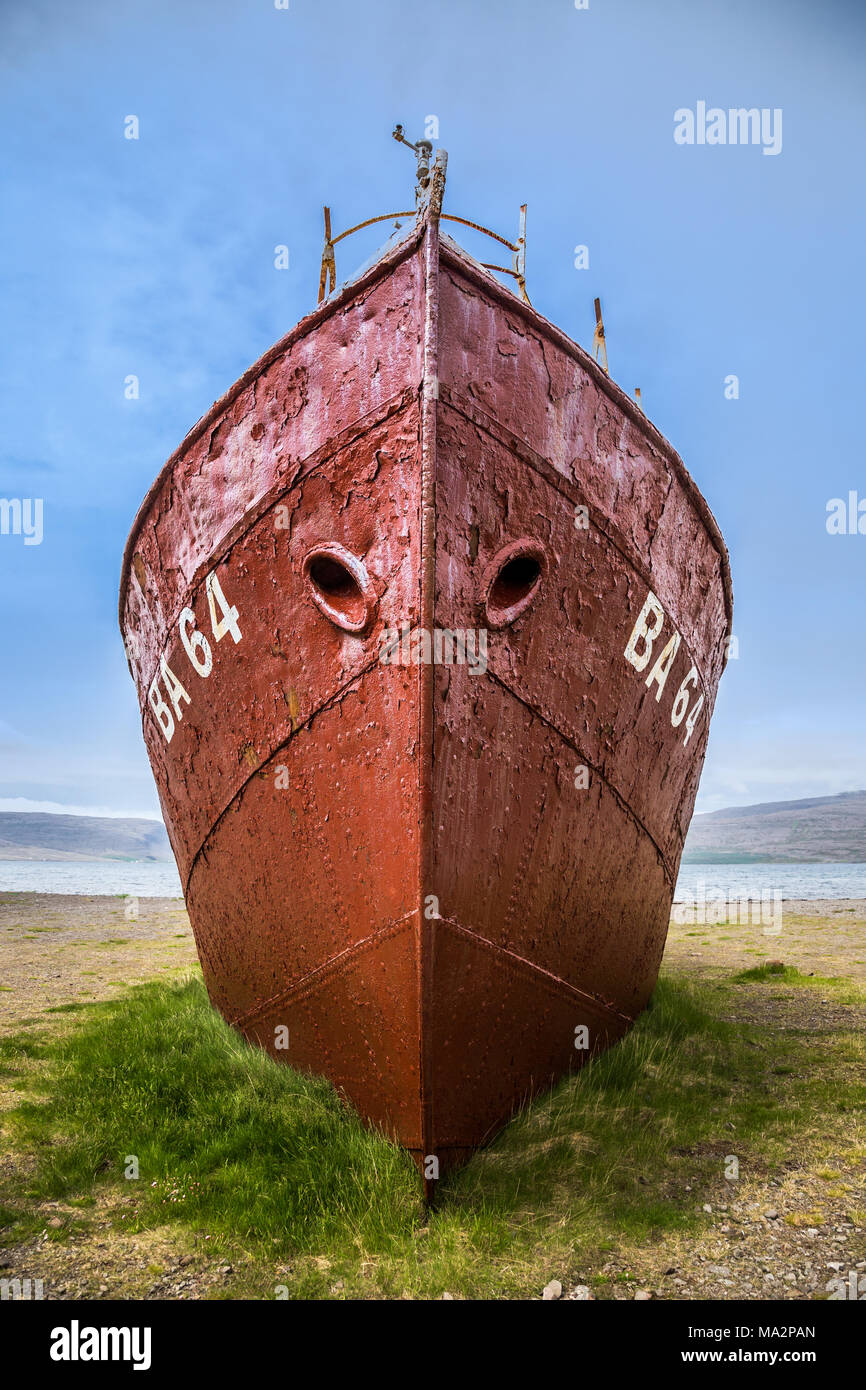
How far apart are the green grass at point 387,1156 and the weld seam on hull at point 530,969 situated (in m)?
0.34

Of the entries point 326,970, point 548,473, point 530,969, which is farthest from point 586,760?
point 326,970

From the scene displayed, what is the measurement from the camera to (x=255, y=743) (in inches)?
126

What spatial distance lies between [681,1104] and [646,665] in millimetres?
2014

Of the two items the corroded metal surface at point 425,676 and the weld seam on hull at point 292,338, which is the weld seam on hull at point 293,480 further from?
the weld seam on hull at point 292,338

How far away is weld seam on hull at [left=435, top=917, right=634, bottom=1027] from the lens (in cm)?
277

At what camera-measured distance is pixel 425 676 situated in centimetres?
264

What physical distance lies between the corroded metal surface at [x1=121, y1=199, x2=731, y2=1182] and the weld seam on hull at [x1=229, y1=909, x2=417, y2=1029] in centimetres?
1

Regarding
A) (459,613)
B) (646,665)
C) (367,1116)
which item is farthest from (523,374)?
(367,1116)

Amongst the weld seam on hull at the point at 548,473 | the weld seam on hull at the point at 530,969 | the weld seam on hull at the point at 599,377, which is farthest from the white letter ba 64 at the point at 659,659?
the weld seam on hull at the point at 530,969

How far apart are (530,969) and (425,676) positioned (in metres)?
1.30

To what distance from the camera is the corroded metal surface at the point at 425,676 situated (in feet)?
8.91

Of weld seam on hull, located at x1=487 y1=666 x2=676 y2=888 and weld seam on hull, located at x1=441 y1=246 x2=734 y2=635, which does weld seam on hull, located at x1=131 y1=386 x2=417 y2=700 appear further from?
weld seam on hull, located at x1=487 y1=666 x2=676 y2=888

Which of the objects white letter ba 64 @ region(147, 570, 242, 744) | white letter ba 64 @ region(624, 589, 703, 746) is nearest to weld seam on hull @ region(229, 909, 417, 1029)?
white letter ba 64 @ region(147, 570, 242, 744)

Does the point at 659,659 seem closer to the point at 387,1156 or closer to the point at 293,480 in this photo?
the point at 293,480
